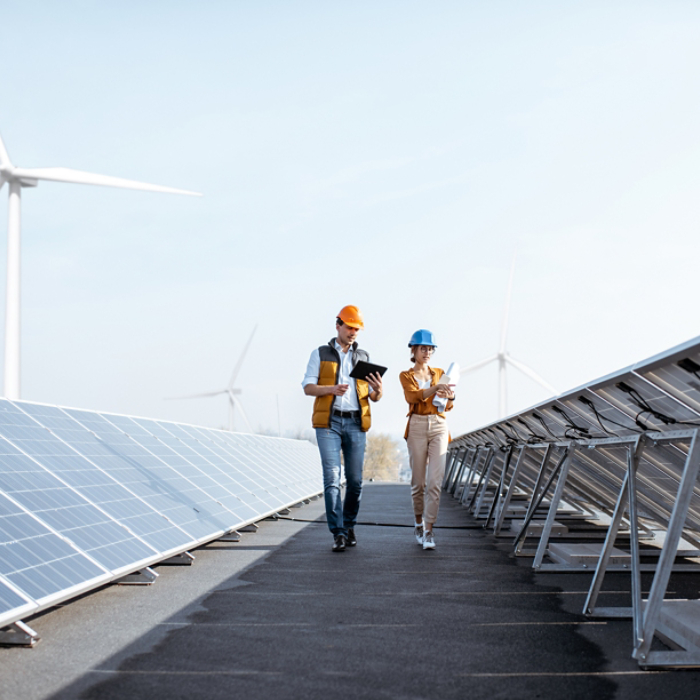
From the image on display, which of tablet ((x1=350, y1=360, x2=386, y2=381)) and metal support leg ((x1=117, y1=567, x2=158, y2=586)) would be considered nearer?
metal support leg ((x1=117, y1=567, x2=158, y2=586))

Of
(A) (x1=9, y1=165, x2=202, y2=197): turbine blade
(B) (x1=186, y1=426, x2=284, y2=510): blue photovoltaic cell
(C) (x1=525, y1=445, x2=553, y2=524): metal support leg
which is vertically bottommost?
(B) (x1=186, y1=426, x2=284, y2=510): blue photovoltaic cell

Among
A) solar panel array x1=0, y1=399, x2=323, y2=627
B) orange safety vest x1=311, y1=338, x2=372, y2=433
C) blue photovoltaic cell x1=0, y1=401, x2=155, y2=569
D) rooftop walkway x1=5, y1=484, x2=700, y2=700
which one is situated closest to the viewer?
rooftop walkway x1=5, y1=484, x2=700, y2=700

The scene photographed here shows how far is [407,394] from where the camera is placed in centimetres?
1003

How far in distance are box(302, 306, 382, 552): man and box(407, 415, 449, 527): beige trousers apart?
0.77 meters

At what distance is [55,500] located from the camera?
625 centimetres

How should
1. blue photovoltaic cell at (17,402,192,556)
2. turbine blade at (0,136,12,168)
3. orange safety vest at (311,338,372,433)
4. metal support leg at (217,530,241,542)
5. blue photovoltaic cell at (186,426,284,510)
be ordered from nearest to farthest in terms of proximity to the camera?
blue photovoltaic cell at (17,402,192,556)
orange safety vest at (311,338,372,433)
metal support leg at (217,530,241,542)
blue photovoltaic cell at (186,426,284,510)
turbine blade at (0,136,12,168)

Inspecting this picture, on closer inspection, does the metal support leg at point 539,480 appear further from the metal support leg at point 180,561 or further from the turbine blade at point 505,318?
the turbine blade at point 505,318

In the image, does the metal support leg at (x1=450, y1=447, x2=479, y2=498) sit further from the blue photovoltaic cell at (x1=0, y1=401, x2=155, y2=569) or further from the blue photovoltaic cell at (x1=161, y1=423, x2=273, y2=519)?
the blue photovoltaic cell at (x1=0, y1=401, x2=155, y2=569)

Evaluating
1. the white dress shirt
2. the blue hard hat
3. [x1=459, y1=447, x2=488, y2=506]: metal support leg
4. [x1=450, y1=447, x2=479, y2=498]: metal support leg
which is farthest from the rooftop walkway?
[x1=450, y1=447, x2=479, y2=498]: metal support leg

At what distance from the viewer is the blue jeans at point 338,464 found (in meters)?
9.09

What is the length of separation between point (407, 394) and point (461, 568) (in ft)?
8.80

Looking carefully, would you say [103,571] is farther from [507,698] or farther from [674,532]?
[674,532]

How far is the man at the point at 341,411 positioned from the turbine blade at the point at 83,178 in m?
15.1

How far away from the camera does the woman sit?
9625 millimetres
